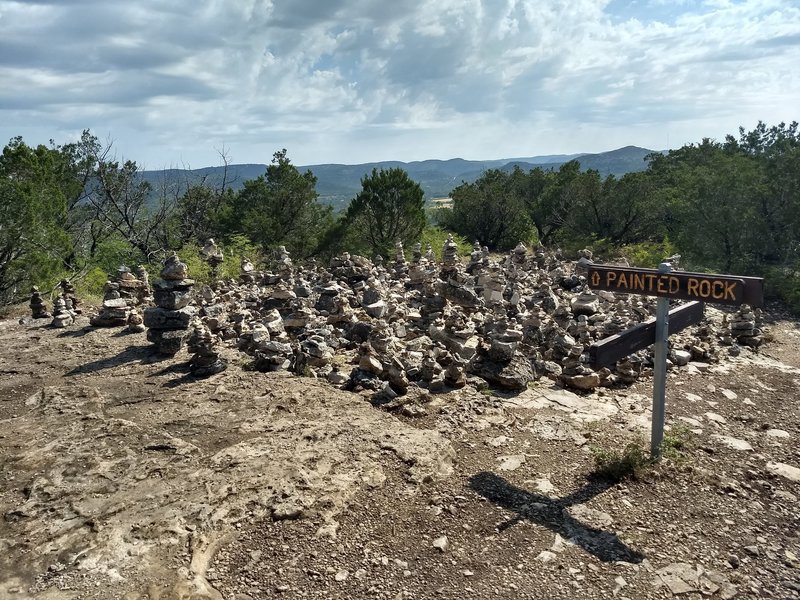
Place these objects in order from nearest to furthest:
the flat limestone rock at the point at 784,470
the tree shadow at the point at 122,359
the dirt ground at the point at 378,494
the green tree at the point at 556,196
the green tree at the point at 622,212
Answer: the dirt ground at the point at 378,494, the flat limestone rock at the point at 784,470, the tree shadow at the point at 122,359, the green tree at the point at 622,212, the green tree at the point at 556,196

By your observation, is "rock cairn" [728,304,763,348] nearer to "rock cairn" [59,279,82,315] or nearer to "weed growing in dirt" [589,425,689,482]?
"weed growing in dirt" [589,425,689,482]

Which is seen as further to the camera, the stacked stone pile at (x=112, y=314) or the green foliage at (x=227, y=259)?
the green foliage at (x=227, y=259)

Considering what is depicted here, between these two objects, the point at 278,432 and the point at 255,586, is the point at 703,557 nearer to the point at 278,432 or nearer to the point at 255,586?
the point at 255,586

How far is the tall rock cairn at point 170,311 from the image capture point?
11258mm

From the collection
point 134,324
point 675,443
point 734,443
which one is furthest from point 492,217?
point 675,443

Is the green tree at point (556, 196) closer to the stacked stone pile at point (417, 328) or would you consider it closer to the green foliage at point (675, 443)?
the stacked stone pile at point (417, 328)

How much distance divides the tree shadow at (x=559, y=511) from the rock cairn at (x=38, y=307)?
13476 millimetres

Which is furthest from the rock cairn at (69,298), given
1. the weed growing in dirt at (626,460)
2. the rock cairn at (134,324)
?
the weed growing in dirt at (626,460)

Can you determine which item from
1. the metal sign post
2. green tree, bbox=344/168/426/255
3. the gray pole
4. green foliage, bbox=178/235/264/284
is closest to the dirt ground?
the gray pole

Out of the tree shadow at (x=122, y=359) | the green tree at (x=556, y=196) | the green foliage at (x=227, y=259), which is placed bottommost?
the tree shadow at (x=122, y=359)

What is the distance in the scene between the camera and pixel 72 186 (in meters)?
24.1

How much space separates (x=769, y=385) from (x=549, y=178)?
3625cm

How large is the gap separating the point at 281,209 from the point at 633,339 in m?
24.2

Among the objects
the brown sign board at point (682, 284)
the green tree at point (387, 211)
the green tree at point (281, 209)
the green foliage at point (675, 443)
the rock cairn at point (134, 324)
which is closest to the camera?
the brown sign board at point (682, 284)
